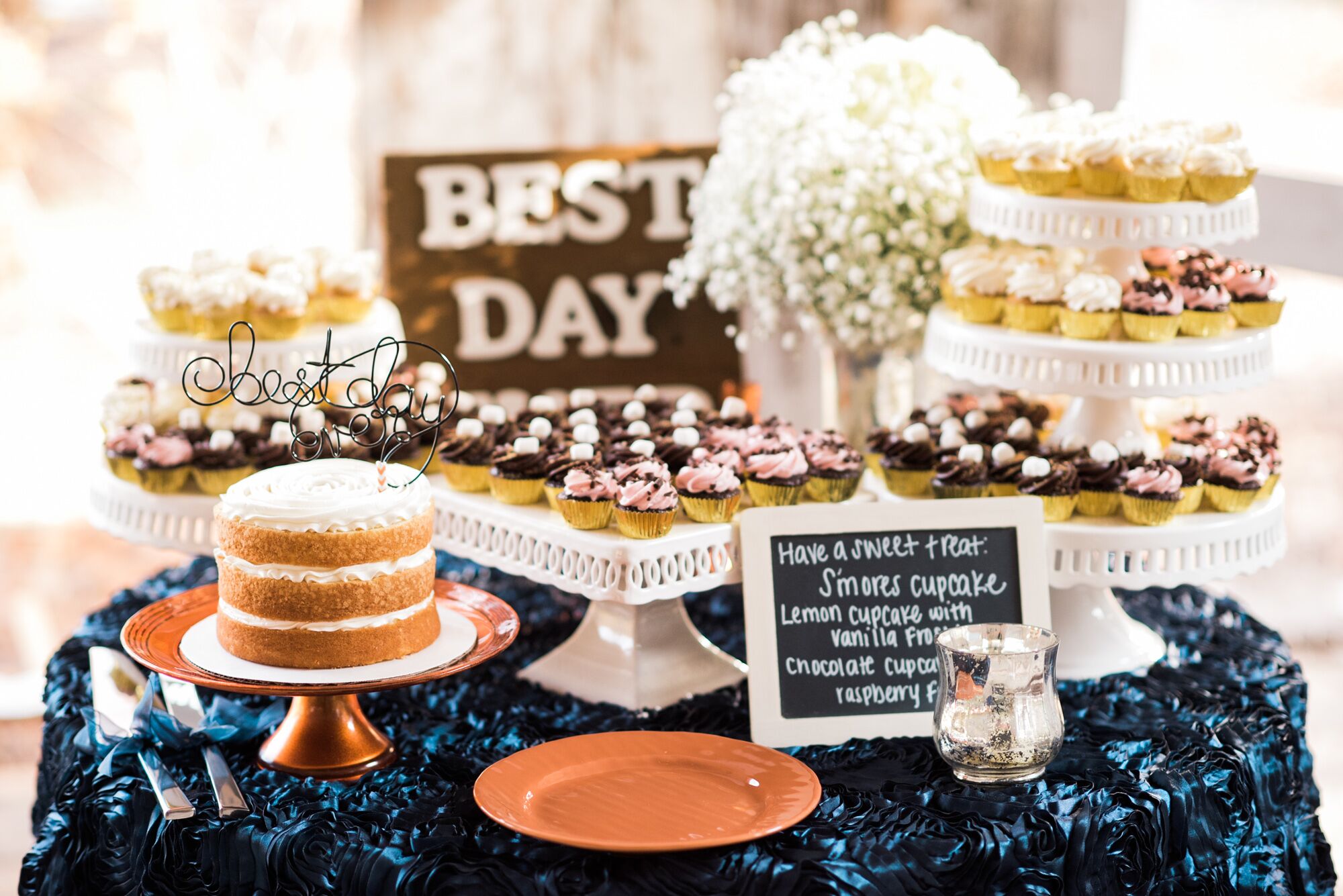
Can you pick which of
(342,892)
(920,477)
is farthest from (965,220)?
(342,892)

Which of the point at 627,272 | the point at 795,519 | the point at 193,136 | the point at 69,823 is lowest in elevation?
the point at 69,823

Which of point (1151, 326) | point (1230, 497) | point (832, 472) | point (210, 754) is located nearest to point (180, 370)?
point (210, 754)

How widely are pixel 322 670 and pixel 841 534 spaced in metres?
0.75

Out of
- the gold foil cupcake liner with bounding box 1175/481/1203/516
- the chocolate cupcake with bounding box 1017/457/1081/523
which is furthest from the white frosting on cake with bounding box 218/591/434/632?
the gold foil cupcake liner with bounding box 1175/481/1203/516

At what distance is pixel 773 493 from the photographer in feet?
6.97

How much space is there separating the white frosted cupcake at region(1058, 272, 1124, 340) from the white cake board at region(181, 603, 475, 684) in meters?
1.02

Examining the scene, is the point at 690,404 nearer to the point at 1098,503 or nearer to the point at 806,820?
the point at 1098,503

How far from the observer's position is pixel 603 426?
2377mm

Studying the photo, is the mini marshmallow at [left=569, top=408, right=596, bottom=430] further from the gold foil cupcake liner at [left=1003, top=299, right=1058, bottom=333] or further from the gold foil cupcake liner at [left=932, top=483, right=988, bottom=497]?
the gold foil cupcake liner at [left=1003, top=299, right=1058, bottom=333]

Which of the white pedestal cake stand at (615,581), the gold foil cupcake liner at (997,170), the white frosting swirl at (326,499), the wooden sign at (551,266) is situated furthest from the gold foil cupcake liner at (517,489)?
the wooden sign at (551,266)

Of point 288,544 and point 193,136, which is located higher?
point 193,136

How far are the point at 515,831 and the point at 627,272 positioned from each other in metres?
1.95

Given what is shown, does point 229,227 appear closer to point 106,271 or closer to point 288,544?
point 106,271

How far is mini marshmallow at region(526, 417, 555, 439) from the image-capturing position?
2.28 meters
